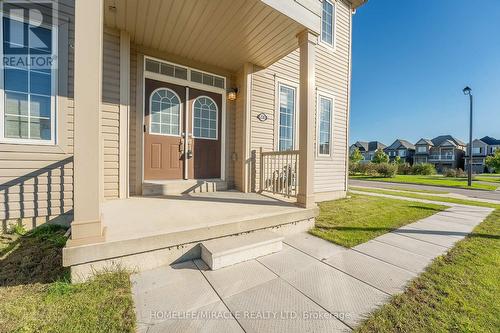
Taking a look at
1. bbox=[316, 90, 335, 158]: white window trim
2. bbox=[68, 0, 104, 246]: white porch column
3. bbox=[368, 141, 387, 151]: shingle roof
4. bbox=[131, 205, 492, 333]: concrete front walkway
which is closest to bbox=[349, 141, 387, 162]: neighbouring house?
bbox=[368, 141, 387, 151]: shingle roof

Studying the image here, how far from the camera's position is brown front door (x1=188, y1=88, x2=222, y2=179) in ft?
15.2

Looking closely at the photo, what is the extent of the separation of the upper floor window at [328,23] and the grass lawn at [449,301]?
5900 mm

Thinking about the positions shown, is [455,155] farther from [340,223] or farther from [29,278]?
[29,278]

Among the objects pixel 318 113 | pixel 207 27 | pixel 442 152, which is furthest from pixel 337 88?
pixel 442 152

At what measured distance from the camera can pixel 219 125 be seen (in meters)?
4.99

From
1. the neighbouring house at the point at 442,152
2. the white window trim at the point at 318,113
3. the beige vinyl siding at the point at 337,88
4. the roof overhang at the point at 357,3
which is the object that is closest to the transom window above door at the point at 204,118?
the white window trim at the point at 318,113

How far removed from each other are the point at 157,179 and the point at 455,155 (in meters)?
54.3

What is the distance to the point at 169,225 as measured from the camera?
2.46 meters

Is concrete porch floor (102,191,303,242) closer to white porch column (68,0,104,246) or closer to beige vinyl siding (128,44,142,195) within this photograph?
white porch column (68,0,104,246)

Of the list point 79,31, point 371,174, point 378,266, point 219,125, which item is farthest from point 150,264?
point 371,174

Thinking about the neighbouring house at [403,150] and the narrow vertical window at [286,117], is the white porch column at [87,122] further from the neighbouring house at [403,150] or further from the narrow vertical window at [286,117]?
the neighbouring house at [403,150]

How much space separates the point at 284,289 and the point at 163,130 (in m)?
3.62

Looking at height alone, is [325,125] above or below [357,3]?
below

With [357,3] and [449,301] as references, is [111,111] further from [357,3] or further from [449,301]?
[357,3]
